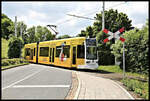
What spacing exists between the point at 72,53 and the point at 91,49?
222 cm

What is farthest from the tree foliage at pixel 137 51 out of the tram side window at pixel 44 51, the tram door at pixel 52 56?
the tram side window at pixel 44 51

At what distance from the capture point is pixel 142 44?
17.4 metres

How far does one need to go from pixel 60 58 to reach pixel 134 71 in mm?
8275

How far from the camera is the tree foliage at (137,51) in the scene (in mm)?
17125

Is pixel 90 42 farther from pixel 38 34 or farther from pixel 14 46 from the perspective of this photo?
pixel 38 34

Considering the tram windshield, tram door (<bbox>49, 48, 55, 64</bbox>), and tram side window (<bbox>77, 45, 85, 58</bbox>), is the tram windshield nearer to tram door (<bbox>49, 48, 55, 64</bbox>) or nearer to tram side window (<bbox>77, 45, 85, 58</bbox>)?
tram side window (<bbox>77, 45, 85, 58</bbox>)

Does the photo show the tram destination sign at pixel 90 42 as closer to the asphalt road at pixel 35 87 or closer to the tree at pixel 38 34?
the asphalt road at pixel 35 87

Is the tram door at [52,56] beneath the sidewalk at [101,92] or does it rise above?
above

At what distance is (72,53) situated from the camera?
19109 mm

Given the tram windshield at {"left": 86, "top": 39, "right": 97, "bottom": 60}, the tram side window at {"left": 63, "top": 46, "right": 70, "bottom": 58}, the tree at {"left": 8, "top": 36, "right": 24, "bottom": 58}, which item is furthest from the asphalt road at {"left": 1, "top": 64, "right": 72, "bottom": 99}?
the tree at {"left": 8, "top": 36, "right": 24, "bottom": 58}

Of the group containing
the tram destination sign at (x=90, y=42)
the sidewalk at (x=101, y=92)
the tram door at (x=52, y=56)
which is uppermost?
the tram destination sign at (x=90, y=42)

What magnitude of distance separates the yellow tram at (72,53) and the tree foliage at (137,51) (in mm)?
3331

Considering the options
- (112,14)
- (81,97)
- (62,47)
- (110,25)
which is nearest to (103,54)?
(62,47)

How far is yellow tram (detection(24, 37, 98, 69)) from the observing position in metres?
17.9
